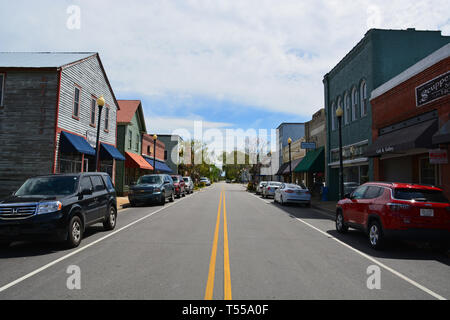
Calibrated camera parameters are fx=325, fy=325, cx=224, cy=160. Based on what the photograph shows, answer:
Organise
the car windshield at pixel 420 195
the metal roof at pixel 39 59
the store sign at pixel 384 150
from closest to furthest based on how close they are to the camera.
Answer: the car windshield at pixel 420 195 → the store sign at pixel 384 150 → the metal roof at pixel 39 59

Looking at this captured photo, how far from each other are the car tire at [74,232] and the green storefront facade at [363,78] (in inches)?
610

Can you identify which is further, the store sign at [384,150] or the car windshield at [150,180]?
the car windshield at [150,180]

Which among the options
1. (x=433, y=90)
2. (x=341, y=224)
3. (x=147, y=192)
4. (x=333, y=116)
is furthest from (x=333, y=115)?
(x=341, y=224)

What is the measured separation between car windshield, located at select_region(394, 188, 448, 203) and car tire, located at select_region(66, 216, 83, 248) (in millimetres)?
7966

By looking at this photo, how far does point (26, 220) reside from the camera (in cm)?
729

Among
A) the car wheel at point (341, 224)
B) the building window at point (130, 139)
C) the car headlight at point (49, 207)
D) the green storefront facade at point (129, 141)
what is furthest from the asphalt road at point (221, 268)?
the building window at point (130, 139)

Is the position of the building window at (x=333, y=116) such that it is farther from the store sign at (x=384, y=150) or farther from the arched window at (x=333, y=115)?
the store sign at (x=384, y=150)

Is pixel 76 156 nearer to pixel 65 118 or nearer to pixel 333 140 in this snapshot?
pixel 65 118

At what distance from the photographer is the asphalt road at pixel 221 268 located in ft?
16.1

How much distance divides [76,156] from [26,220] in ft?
44.8

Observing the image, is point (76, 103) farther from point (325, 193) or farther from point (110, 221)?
point (325, 193)

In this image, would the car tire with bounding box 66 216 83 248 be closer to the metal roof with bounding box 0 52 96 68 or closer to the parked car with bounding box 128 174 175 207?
the parked car with bounding box 128 174 175 207
